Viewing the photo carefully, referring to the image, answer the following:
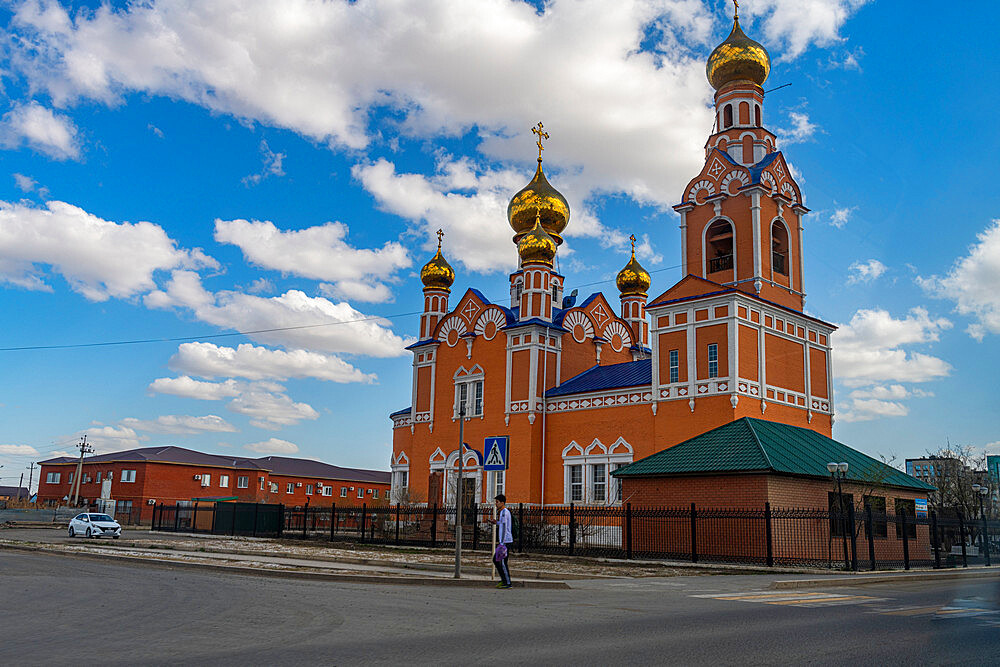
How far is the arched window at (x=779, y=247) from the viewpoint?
30.8 metres

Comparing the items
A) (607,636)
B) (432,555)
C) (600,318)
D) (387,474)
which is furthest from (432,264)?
(387,474)

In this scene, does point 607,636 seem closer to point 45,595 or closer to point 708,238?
point 45,595

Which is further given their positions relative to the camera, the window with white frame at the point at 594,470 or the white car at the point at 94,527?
the white car at the point at 94,527

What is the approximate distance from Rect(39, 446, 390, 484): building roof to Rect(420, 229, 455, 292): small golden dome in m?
30.7

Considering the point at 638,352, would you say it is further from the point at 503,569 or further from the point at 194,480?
the point at 194,480

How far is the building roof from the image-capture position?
202 ft

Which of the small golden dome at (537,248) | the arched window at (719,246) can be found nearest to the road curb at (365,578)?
the arched window at (719,246)

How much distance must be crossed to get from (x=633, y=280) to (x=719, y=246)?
1082 centimetres

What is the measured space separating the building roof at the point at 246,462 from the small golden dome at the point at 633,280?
37.4 m

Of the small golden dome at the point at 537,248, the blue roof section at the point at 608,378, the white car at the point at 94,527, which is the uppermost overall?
Result: the small golden dome at the point at 537,248

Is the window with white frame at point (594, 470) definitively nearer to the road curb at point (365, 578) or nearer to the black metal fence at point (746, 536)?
the black metal fence at point (746, 536)

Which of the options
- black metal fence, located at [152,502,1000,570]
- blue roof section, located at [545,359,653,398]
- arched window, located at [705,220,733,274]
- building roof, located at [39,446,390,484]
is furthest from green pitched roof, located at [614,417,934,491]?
building roof, located at [39,446,390,484]

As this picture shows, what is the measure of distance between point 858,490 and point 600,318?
16.3 metres

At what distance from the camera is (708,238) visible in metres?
31.2
